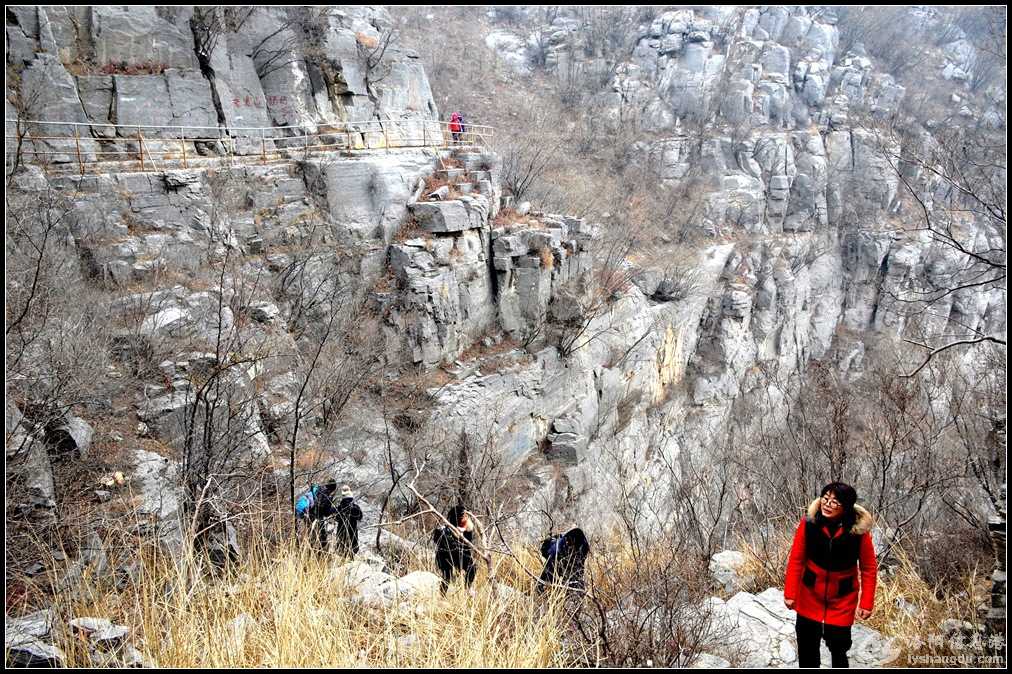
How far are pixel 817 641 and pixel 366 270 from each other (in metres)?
12.5

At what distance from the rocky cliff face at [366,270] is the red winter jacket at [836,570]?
4706 millimetres

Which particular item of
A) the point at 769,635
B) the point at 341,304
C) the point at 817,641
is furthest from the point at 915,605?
the point at 341,304

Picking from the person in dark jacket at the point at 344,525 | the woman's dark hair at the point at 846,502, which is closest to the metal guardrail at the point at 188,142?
the person in dark jacket at the point at 344,525

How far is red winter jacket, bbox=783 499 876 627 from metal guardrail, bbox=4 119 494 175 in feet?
39.5

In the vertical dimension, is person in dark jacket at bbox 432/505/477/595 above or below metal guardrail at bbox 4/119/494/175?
below

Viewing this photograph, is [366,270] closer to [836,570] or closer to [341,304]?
[341,304]

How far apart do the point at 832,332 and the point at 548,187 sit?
782 inches

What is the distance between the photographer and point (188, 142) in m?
14.2

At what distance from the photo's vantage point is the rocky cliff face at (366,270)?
10906 mm

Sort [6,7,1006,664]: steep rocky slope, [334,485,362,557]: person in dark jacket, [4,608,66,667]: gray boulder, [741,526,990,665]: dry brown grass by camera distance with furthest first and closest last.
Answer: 1. [6,7,1006,664]: steep rocky slope
2. [334,485,362,557]: person in dark jacket
3. [741,526,990,665]: dry brown grass
4. [4,608,66,667]: gray boulder

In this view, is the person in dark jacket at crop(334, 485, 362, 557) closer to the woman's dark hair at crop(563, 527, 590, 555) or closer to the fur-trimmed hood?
the woman's dark hair at crop(563, 527, 590, 555)

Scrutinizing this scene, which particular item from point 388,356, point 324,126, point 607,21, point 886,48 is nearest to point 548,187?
point 324,126

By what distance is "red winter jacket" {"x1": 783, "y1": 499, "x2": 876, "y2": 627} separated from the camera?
3.34 meters

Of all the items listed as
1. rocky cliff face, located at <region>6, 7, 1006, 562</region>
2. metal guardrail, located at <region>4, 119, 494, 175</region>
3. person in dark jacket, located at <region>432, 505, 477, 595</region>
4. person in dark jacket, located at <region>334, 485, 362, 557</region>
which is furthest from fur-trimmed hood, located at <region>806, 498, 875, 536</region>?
metal guardrail, located at <region>4, 119, 494, 175</region>
